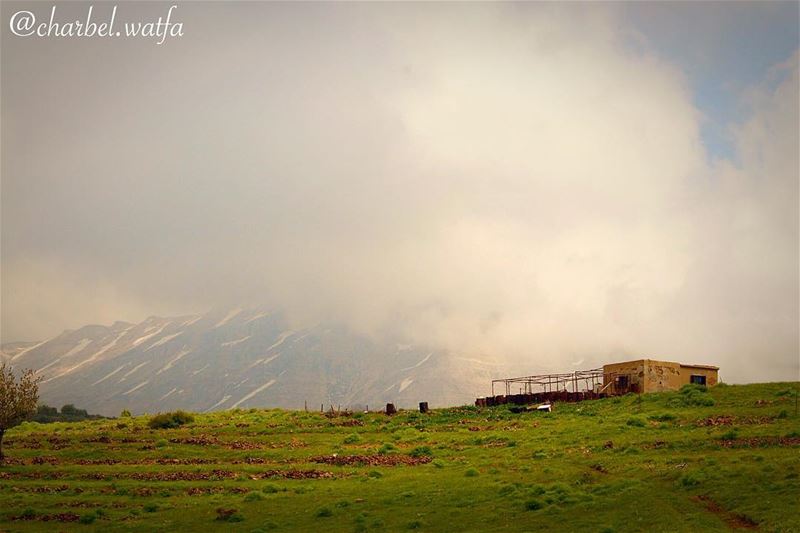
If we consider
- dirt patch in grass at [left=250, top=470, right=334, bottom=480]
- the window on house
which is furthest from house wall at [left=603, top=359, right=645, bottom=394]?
dirt patch in grass at [left=250, top=470, right=334, bottom=480]

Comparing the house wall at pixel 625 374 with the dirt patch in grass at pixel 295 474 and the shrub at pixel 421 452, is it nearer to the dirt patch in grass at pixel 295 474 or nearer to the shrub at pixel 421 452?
the shrub at pixel 421 452

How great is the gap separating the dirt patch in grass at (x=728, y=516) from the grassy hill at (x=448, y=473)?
10cm

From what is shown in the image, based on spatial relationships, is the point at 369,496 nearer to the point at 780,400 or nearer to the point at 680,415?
the point at 680,415

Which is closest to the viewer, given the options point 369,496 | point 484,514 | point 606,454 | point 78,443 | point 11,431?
point 484,514

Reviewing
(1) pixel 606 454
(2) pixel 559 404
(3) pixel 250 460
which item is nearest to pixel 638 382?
(2) pixel 559 404

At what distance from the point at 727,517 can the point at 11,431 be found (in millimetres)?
78186

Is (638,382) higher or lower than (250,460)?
higher

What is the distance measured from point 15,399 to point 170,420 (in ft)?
77.4

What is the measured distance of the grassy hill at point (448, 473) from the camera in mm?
40156

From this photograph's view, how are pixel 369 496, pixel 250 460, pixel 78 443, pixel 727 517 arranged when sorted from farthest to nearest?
pixel 78 443 → pixel 250 460 → pixel 369 496 → pixel 727 517

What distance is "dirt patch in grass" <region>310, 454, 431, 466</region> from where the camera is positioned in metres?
59.7

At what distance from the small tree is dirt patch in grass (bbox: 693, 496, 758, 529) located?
55.0 metres

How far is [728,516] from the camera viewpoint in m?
37.2

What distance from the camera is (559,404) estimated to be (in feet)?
296
